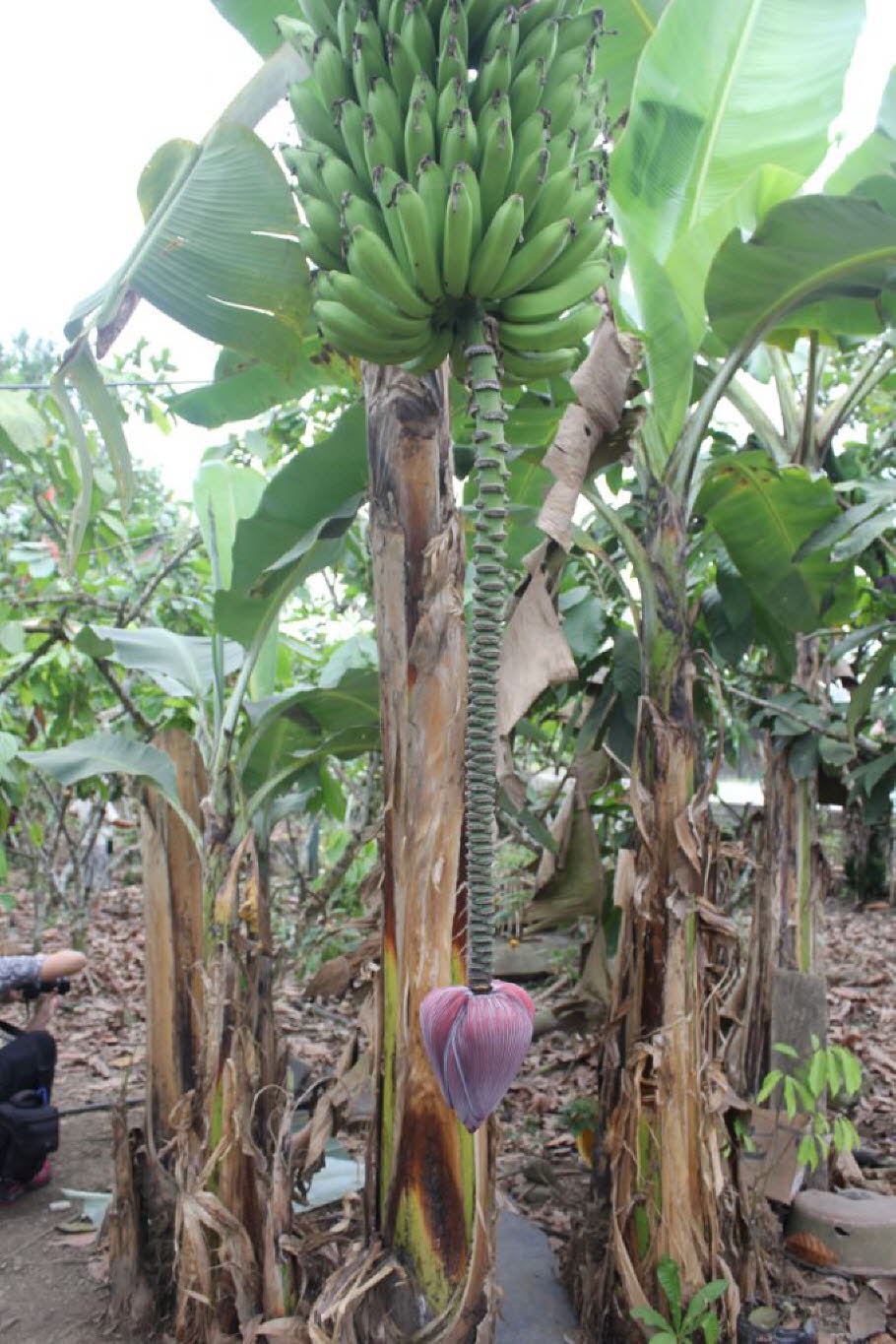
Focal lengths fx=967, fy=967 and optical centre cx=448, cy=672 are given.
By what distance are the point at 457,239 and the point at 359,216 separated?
0.14 metres

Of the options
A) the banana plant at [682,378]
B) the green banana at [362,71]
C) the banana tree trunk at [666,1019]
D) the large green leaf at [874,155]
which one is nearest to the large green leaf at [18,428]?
the green banana at [362,71]

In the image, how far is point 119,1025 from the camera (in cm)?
498

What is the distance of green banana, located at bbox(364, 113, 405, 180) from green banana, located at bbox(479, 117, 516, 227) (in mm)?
106

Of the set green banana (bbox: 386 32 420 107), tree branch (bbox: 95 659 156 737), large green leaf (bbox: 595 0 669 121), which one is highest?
large green leaf (bbox: 595 0 669 121)

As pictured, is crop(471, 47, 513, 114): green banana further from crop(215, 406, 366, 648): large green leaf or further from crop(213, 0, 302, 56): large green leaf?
crop(213, 0, 302, 56): large green leaf

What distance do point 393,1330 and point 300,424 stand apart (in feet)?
12.7

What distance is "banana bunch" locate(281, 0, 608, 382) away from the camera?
1049 mm

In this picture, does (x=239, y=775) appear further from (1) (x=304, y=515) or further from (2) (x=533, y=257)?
(2) (x=533, y=257)

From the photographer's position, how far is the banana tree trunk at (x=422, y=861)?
1.48 meters

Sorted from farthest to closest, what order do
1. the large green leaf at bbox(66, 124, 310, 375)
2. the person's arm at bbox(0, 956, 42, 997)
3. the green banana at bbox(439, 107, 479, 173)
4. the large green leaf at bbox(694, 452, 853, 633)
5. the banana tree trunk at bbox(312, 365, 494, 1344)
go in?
1. the person's arm at bbox(0, 956, 42, 997)
2. the large green leaf at bbox(694, 452, 853, 633)
3. the banana tree trunk at bbox(312, 365, 494, 1344)
4. the large green leaf at bbox(66, 124, 310, 375)
5. the green banana at bbox(439, 107, 479, 173)

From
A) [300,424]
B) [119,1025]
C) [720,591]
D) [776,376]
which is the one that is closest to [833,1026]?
[720,591]

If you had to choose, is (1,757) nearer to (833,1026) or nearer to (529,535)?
(529,535)

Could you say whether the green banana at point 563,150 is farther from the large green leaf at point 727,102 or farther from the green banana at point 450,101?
the large green leaf at point 727,102

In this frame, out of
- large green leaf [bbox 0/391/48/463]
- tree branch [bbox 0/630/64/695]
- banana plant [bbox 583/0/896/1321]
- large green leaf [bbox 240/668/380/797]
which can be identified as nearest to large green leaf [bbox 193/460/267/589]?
large green leaf [bbox 240/668/380/797]
